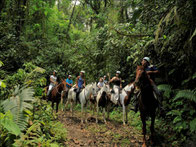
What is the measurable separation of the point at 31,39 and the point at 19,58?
13.2 ft

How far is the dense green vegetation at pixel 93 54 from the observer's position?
3713 mm

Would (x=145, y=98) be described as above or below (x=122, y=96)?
above

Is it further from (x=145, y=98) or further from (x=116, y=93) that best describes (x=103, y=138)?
(x=116, y=93)

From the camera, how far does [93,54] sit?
1470cm

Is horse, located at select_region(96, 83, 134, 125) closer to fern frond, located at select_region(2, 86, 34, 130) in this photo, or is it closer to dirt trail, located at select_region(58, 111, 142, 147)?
dirt trail, located at select_region(58, 111, 142, 147)

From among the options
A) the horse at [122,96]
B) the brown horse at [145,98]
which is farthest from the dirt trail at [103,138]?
the horse at [122,96]

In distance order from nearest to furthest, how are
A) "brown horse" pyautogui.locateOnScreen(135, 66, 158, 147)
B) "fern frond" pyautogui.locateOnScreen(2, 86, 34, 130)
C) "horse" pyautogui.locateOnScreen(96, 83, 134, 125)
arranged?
"fern frond" pyautogui.locateOnScreen(2, 86, 34, 130), "brown horse" pyautogui.locateOnScreen(135, 66, 158, 147), "horse" pyautogui.locateOnScreen(96, 83, 134, 125)

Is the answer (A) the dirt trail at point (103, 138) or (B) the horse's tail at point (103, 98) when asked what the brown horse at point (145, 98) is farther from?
(B) the horse's tail at point (103, 98)

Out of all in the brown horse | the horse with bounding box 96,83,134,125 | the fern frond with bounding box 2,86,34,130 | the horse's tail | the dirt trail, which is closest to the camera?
the fern frond with bounding box 2,86,34,130

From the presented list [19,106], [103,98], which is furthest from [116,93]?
[19,106]

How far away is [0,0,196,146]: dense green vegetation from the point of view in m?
3.71

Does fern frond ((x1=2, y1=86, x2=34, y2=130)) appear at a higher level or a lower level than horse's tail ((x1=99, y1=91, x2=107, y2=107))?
higher

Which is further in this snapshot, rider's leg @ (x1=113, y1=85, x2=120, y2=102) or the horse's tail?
rider's leg @ (x1=113, y1=85, x2=120, y2=102)

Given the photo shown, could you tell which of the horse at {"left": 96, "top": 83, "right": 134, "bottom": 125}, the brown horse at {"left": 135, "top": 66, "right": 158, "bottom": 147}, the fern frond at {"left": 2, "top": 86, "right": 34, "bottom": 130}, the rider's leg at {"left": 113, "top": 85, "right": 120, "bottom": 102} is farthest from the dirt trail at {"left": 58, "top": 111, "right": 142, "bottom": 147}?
the rider's leg at {"left": 113, "top": 85, "right": 120, "bottom": 102}
